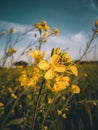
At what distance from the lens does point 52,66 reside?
1117 mm

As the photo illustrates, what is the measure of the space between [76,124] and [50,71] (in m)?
1.54

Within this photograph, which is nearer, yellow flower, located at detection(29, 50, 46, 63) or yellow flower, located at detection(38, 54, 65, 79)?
yellow flower, located at detection(38, 54, 65, 79)

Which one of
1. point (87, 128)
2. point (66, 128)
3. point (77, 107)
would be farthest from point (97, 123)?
point (77, 107)

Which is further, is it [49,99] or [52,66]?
[49,99]

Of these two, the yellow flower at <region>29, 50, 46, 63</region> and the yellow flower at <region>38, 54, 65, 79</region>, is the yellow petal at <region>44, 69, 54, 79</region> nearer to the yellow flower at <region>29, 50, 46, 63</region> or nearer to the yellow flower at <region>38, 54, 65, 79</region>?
the yellow flower at <region>38, 54, 65, 79</region>

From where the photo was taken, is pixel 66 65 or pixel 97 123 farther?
pixel 97 123

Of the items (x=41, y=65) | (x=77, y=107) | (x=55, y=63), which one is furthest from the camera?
(x=77, y=107)

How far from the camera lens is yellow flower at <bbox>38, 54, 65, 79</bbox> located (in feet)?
3.34

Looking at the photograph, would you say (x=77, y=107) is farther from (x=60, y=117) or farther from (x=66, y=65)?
(x=66, y=65)

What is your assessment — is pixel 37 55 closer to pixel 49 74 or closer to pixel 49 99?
pixel 49 74

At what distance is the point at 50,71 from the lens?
3.48ft

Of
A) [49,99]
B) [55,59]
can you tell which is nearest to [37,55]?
[55,59]

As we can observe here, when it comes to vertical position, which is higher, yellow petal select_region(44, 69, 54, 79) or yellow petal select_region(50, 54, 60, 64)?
yellow petal select_region(50, 54, 60, 64)

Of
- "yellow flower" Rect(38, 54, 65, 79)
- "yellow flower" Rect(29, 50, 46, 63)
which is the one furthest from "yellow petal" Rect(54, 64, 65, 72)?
"yellow flower" Rect(29, 50, 46, 63)
